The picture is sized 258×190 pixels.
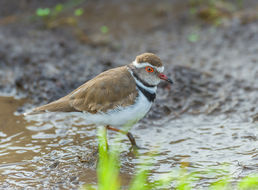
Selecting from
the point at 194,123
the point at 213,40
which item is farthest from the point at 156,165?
the point at 213,40

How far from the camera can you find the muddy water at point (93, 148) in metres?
4.40

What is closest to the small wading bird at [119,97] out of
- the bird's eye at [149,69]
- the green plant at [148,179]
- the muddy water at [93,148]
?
the bird's eye at [149,69]

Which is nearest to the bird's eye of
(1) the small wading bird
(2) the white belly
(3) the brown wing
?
(1) the small wading bird

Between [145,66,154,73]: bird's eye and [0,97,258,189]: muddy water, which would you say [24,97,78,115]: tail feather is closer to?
[0,97,258,189]: muddy water

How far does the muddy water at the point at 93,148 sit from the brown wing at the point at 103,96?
554 millimetres

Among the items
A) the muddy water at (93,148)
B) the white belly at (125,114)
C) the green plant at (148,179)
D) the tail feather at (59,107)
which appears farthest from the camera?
the tail feather at (59,107)

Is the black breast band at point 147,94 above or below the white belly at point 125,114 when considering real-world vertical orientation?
above

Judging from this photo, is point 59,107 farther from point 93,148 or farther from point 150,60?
point 150,60

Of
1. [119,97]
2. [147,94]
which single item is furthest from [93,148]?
[147,94]

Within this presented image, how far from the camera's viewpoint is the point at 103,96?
4.83m

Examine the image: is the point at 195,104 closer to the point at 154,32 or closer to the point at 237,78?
the point at 237,78

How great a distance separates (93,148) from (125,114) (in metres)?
0.75

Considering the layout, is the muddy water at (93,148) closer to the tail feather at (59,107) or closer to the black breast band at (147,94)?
the tail feather at (59,107)

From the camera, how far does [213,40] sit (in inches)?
339
